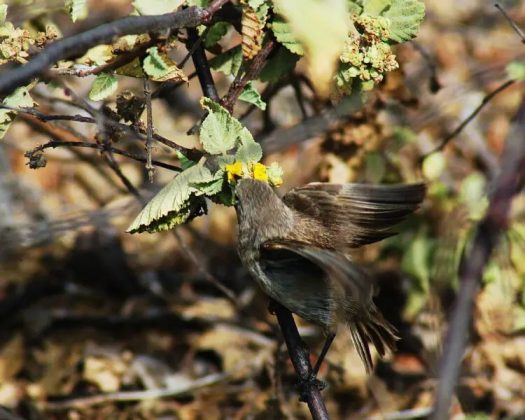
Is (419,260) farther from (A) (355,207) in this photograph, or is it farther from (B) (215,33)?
(B) (215,33)

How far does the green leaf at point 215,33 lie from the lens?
3.29 m

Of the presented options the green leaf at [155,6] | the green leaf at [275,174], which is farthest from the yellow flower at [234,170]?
the green leaf at [155,6]

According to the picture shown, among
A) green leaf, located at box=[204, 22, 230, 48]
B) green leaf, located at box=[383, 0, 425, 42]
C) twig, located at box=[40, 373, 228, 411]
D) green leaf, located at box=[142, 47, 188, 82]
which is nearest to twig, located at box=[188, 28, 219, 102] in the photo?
green leaf, located at box=[204, 22, 230, 48]

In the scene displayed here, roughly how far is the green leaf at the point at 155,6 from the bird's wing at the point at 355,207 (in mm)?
958

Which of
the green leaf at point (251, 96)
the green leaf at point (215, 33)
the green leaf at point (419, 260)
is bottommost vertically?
the green leaf at point (419, 260)

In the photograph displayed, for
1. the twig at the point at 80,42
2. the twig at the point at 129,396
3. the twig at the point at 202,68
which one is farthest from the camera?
the twig at the point at 129,396

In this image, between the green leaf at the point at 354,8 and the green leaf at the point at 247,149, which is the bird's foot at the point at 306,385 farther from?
the green leaf at the point at 354,8

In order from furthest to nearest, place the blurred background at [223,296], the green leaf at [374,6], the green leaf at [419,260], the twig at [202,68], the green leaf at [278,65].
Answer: the green leaf at [419,260]
the blurred background at [223,296]
the green leaf at [278,65]
the twig at [202,68]
the green leaf at [374,6]

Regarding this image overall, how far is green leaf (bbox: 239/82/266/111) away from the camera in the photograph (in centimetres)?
317

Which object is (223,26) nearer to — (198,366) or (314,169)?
(314,169)

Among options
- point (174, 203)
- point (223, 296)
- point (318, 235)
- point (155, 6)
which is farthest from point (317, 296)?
point (223, 296)

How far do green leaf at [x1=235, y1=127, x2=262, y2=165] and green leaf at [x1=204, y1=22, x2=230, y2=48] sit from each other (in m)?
0.49

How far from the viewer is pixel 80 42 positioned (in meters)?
2.34

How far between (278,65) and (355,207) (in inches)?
25.9
